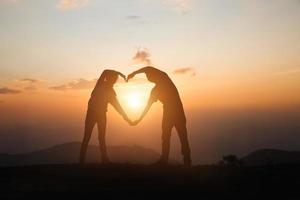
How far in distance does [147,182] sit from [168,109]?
5.92 meters

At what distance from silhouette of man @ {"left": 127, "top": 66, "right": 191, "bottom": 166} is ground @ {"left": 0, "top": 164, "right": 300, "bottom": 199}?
1.55 meters

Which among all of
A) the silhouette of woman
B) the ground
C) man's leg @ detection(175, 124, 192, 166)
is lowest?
the ground

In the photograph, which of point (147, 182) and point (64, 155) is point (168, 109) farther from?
point (64, 155)

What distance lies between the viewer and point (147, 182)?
1844 centimetres

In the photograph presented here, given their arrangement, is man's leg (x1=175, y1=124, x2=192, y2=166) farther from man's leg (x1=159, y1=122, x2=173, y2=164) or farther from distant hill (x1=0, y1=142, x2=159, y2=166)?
distant hill (x1=0, y1=142, x2=159, y2=166)

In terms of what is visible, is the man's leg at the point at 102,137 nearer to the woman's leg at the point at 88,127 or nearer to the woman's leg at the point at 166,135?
the woman's leg at the point at 88,127

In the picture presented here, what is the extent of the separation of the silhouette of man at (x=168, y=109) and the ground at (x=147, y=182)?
155cm

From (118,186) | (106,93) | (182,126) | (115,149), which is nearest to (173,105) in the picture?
(182,126)

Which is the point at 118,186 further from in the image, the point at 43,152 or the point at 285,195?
the point at 43,152

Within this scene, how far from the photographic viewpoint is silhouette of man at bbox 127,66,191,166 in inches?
918

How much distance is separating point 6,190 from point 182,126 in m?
9.26

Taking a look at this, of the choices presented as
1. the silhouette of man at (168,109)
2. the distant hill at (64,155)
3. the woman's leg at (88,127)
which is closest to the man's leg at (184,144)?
the silhouette of man at (168,109)

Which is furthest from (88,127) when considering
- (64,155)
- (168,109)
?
(64,155)

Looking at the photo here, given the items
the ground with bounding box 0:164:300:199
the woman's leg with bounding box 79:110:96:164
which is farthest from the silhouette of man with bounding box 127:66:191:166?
the woman's leg with bounding box 79:110:96:164
